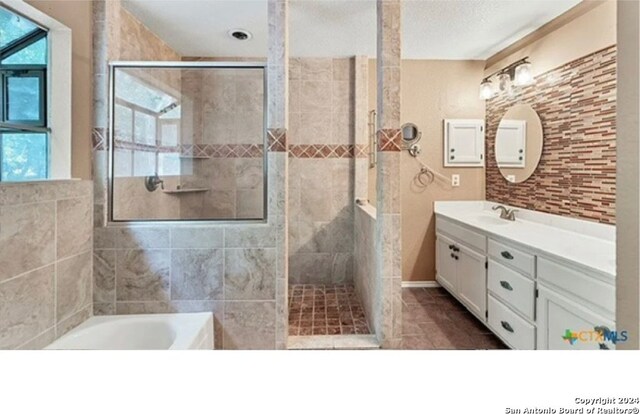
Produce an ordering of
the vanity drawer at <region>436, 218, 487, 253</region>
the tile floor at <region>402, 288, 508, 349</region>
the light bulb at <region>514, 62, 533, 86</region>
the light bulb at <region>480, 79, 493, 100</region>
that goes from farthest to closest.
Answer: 1. the light bulb at <region>480, 79, 493, 100</region>
2. the light bulb at <region>514, 62, 533, 86</region>
3. the vanity drawer at <region>436, 218, 487, 253</region>
4. the tile floor at <region>402, 288, 508, 349</region>

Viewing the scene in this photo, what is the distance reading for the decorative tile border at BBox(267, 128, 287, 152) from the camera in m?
1.71

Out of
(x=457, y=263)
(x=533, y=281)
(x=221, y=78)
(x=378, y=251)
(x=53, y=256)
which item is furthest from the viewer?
(x=457, y=263)

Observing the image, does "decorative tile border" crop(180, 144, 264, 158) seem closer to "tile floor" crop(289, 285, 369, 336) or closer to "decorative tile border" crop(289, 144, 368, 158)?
"decorative tile border" crop(289, 144, 368, 158)

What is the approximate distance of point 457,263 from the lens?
257 centimetres

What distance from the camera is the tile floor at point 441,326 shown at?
2.06 meters

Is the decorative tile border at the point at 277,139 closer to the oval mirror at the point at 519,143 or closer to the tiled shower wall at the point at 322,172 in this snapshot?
the tiled shower wall at the point at 322,172

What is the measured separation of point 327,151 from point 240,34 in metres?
1.30

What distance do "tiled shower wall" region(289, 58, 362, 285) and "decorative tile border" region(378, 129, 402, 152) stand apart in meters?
1.23

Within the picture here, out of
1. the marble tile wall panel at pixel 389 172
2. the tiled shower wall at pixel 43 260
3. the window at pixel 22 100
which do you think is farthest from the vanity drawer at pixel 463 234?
the window at pixel 22 100

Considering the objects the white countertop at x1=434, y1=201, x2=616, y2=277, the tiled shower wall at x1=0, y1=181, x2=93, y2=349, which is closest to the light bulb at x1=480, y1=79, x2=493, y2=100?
the white countertop at x1=434, y1=201, x2=616, y2=277

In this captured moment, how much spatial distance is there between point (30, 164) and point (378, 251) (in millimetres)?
1983
